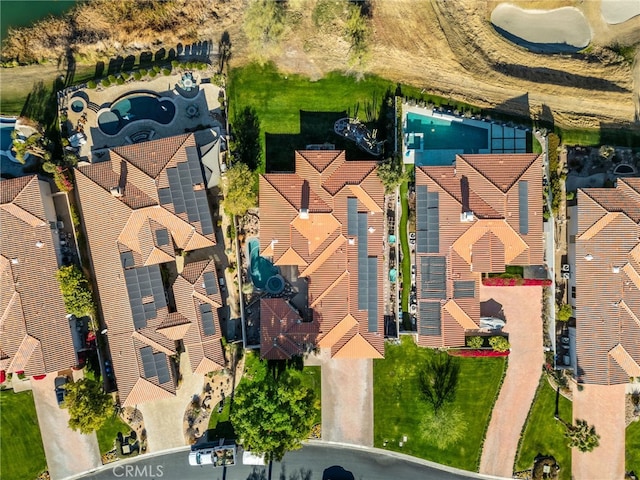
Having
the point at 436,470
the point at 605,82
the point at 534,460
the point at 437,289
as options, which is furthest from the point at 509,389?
the point at 605,82

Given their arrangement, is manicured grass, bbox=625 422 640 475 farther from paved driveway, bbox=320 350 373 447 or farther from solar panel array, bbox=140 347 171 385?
solar panel array, bbox=140 347 171 385

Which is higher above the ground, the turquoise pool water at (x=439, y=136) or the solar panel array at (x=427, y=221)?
the turquoise pool water at (x=439, y=136)

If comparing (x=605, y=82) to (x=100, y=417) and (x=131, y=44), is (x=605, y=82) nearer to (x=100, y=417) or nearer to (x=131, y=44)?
(x=131, y=44)

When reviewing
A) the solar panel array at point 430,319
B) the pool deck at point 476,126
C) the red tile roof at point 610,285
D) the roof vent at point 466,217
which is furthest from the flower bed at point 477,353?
the pool deck at point 476,126

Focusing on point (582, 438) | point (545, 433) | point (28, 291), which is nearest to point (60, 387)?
point (28, 291)

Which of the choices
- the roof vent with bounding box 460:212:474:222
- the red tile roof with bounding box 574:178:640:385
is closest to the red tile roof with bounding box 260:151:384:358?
the roof vent with bounding box 460:212:474:222

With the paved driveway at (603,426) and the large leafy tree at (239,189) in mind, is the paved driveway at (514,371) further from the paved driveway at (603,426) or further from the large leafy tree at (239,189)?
the large leafy tree at (239,189)
